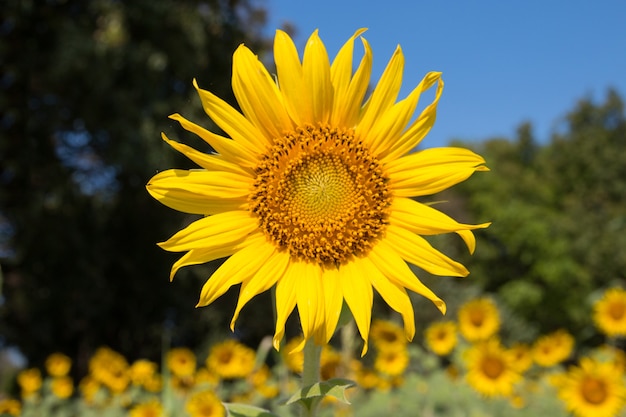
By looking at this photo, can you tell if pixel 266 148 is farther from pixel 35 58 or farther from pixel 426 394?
pixel 35 58

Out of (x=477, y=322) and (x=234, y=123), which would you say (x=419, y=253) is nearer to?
(x=234, y=123)

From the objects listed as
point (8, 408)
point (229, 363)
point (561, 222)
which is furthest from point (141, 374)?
point (561, 222)

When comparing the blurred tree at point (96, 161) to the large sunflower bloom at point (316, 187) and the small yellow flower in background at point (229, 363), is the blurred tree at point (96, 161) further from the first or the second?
the large sunflower bloom at point (316, 187)

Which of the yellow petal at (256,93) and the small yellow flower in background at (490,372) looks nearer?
the yellow petal at (256,93)

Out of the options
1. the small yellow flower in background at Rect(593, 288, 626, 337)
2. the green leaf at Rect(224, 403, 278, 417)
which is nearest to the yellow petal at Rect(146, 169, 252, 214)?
the green leaf at Rect(224, 403, 278, 417)

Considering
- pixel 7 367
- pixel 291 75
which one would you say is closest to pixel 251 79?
pixel 291 75

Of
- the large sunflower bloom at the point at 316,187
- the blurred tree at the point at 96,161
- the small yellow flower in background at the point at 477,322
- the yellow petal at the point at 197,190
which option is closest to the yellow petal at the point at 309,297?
the large sunflower bloom at the point at 316,187
